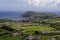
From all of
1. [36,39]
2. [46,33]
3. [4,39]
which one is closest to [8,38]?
[4,39]

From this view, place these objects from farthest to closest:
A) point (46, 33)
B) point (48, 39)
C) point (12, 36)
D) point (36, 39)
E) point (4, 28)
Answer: point (4, 28), point (46, 33), point (12, 36), point (48, 39), point (36, 39)

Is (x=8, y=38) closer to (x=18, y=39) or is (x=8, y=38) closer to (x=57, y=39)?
(x=18, y=39)

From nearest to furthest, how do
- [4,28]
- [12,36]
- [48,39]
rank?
[48,39], [12,36], [4,28]

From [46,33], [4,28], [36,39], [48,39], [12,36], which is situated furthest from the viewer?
[4,28]

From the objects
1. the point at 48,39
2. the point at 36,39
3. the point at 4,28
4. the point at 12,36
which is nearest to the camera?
the point at 36,39

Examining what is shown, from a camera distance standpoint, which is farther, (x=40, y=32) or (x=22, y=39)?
(x=40, y=32)

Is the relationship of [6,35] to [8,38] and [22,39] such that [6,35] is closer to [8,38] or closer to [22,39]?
[8,38]

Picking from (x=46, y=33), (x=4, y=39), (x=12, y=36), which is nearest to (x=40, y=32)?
(x=46, y=33)

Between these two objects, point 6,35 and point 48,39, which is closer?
point 48,39
